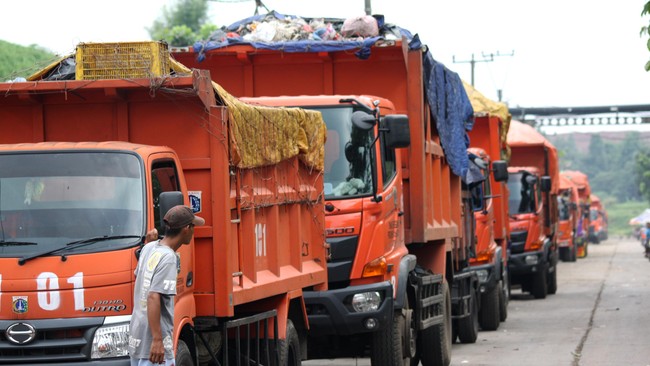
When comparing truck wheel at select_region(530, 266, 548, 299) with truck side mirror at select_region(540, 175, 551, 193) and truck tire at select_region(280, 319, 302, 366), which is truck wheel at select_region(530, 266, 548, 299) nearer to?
truck side mirror at select_region(540, 175, 551, 193)

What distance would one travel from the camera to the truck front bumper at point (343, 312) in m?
11.4

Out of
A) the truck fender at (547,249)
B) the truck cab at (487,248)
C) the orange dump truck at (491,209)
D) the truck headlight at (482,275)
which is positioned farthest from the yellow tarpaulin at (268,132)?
the truck fender at (547,249)

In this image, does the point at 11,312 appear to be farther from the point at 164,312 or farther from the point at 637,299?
the point at 637,299

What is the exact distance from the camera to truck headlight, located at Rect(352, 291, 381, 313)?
38.0ft

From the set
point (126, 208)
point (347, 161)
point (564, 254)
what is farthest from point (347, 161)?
point (564, 254)

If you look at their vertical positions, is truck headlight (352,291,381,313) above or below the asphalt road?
above

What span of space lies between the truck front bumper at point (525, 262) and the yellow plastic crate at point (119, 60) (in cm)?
2033

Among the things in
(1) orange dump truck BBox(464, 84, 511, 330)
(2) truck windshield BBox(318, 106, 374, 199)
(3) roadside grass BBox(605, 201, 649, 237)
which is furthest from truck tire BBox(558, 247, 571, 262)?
(3) roadside grass BBox(605, 201, 649, 237)

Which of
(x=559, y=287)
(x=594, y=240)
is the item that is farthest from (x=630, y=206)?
(x=559, y=287)

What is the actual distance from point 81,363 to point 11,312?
51cm

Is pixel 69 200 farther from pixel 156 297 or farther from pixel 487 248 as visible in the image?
pixel 487 248

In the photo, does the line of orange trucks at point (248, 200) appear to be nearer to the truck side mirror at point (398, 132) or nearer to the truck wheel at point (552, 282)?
the truck side mirror at point (398, 132)

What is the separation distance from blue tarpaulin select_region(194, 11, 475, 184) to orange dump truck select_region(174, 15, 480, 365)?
0.02 metres

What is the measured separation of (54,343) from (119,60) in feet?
6.89
